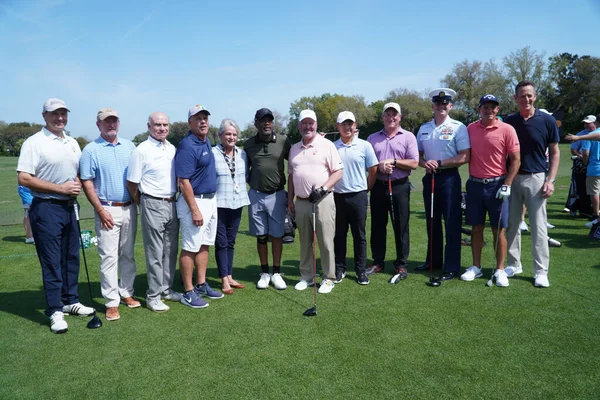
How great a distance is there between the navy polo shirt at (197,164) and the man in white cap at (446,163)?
111 inches

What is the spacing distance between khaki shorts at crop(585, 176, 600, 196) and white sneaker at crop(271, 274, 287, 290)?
23.2ft

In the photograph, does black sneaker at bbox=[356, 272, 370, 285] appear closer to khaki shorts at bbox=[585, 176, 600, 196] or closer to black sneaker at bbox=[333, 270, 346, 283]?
black sneaker at bbox=[333, 270, 346, 283]

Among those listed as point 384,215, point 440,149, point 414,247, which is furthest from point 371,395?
point 414,247

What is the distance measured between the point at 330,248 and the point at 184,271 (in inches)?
71.8

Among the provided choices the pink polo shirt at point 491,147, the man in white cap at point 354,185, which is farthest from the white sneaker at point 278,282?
the pink polo shirt at point 491,147

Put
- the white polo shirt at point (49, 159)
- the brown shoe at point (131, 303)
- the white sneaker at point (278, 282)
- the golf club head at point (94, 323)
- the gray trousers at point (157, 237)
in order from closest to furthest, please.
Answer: the white polo shirt at point (49, 159) < the golf club head at point (94, 323) < the gray trousers at point (157, 237) < the brown shoe at point (131, 303) < the white sneaker at point (278, 282)

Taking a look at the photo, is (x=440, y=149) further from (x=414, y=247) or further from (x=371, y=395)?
(x=371, y=395)

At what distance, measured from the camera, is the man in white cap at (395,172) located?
5.74 m

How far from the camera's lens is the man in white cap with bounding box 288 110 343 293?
5.26m

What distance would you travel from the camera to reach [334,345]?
394 cm

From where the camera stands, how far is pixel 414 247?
7574 mm

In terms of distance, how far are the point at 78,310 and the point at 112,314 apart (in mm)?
440

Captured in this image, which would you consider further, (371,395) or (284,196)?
(284,196)

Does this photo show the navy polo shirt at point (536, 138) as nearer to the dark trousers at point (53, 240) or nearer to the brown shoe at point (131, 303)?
the brown shoe at point (131, 303)
